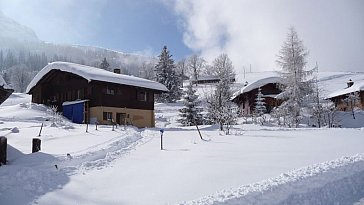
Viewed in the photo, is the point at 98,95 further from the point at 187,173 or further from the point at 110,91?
the point at 187,173

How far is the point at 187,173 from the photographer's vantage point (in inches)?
406

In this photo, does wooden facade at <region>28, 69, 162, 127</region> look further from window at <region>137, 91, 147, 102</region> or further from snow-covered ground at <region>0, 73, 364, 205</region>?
snow-covered ground at <region>0, 73, 364, 205</region>

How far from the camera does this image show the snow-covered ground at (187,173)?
8.18 meters

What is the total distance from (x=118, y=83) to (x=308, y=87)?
19.1 metres

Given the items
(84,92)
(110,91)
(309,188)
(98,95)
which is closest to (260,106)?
(110,91)

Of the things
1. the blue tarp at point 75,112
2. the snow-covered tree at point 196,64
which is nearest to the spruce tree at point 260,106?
the blue tarp at point 75,112

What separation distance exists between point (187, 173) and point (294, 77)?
28.6 m

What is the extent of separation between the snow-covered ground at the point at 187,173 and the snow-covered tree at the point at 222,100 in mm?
7763

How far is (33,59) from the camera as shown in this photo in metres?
183

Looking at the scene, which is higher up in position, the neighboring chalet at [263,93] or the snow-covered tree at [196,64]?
the snow-covered tree at [196,64]

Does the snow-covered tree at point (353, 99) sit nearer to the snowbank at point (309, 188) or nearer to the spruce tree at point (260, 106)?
the spruce tree at point (260, 106)

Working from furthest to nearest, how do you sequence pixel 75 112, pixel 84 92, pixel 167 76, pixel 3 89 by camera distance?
pixel 167 76 < pixel 75 112 < pixel 84 92 < pixel 3 89

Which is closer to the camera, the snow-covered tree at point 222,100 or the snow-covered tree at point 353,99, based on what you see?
the snow-covered tree at point 222,100

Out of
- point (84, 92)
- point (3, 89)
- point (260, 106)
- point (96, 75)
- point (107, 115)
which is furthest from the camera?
point (260, 106)
